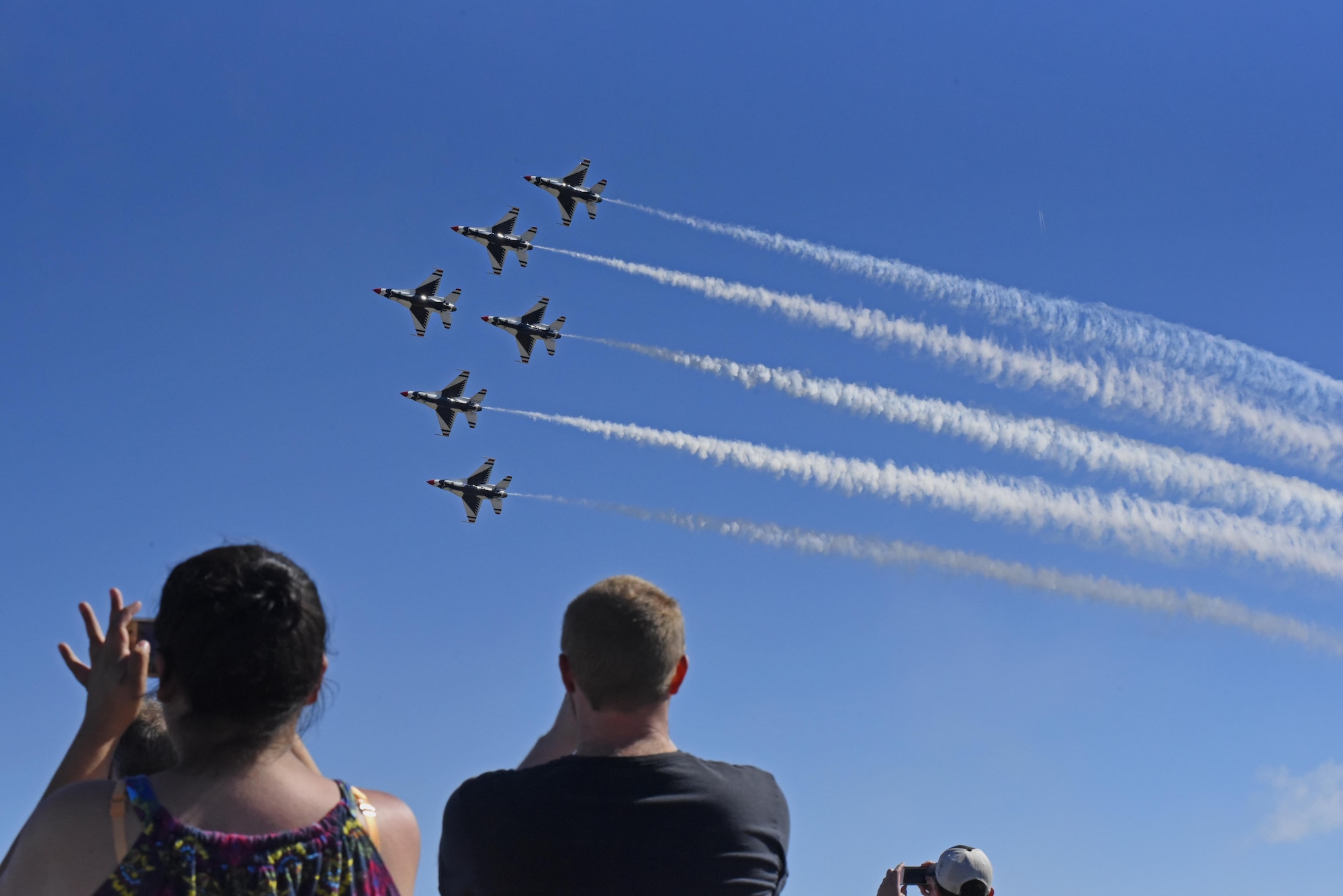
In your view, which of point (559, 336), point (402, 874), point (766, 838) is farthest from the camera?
point (559, 336)

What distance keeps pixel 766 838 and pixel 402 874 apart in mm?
1929

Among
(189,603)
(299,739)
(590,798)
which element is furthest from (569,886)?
(189,603)

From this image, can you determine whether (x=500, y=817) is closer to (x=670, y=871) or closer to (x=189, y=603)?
(x=670, y=871)

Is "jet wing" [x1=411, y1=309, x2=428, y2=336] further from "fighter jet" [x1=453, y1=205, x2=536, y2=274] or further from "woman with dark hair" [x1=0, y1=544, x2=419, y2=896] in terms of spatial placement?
"woman with dark hair" [x1=0, y1=544, x2=419, y2=896]

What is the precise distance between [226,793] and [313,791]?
1.10 feet

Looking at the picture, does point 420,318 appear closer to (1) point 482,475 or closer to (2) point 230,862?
(1) point 482,475

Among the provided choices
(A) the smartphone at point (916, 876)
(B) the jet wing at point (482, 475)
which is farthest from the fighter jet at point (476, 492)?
(A) the smartphone at point (916, 876)

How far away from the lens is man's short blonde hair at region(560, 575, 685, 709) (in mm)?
5711

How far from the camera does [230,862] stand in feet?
14.5

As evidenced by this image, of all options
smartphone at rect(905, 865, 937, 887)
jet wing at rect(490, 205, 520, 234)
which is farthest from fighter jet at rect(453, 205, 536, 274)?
smartphone at rect(905, 865, 937, 887)

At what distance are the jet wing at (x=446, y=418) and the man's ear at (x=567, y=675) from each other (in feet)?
188

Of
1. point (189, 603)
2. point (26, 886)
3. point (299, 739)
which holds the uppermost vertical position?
point (189, 603)

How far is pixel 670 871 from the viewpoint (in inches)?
224

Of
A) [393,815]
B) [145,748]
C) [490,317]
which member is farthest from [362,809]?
[490,317]
